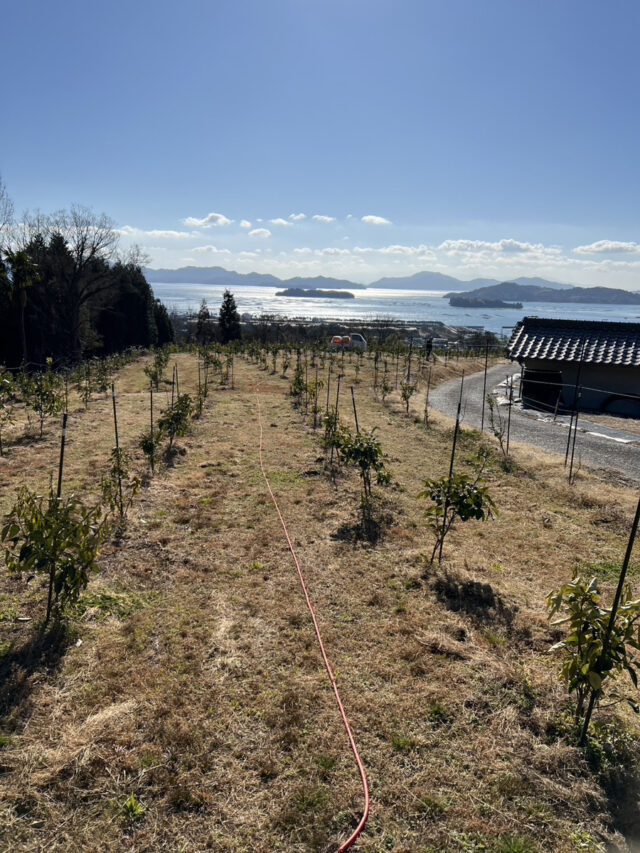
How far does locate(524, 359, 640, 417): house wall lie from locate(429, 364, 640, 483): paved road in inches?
47.3

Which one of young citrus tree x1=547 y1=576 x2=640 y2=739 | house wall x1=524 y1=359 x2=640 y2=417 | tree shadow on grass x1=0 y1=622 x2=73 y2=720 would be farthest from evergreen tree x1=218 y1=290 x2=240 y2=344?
young citrus tree x1=547 y1=576 x2=640 y2=739

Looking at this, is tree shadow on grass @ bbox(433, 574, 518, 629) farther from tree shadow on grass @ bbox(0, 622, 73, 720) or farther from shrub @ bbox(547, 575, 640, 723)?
tree shadow on grass @ bbox(0, 622, 73, 720)

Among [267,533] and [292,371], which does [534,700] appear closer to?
[267,533]

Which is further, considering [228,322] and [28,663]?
[228,322]

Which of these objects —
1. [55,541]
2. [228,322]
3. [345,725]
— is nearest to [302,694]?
[345,725]

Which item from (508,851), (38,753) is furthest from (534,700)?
(38,753)

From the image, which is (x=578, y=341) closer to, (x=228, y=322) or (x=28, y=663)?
(x=28, y=663)

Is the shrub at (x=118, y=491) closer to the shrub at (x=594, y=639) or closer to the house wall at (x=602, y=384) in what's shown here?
the shrub at (x=594, y=639)

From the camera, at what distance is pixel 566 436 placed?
1384cm

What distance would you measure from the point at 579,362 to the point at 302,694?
16015 mm

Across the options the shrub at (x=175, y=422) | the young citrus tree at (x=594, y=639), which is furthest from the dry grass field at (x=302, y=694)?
the shrub at (x=175, y=422)

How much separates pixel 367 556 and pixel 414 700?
2579 millimetres

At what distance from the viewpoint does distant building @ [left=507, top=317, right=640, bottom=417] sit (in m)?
15.8

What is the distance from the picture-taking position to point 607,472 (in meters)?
10.4
